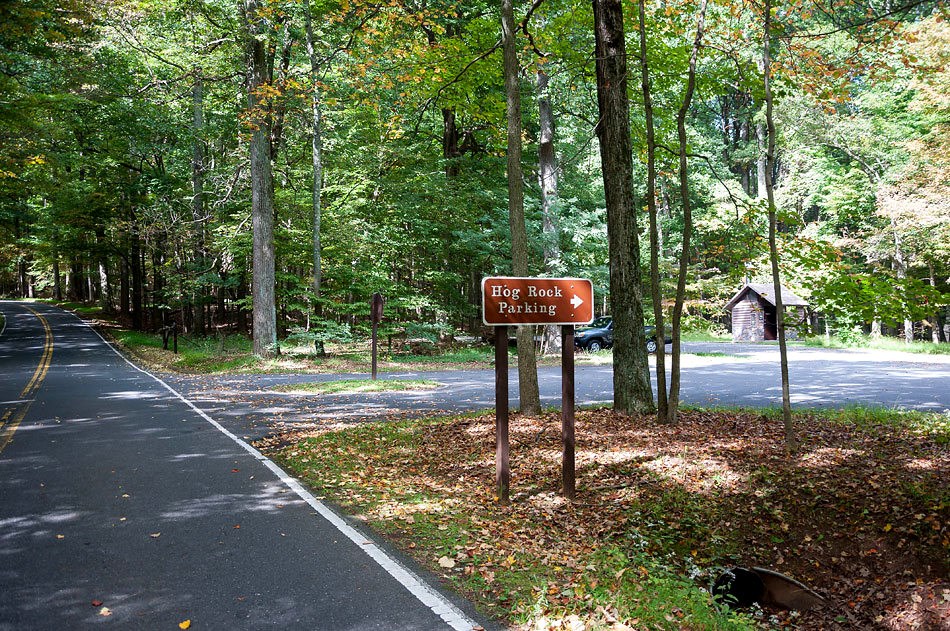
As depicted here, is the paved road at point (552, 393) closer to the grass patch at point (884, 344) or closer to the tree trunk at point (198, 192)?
the grass patch at point (884, 344)

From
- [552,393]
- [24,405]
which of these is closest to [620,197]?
[552,393]

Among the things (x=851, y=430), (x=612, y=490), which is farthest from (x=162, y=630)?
(x=851, y=430)

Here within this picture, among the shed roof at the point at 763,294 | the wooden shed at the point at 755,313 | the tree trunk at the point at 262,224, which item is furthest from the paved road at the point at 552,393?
the wooden shed at the point at 755,313

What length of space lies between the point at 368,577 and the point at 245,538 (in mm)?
1384

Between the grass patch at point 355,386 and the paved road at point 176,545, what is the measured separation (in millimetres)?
5103

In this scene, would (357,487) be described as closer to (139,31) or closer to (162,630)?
(162,630)

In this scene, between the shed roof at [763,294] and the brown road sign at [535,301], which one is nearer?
the brown road sign at [535,301]

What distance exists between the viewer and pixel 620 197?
8953mm

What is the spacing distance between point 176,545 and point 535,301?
3.67 meters

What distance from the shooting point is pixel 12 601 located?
3.87 metres

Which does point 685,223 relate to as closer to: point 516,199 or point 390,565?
point 516,199

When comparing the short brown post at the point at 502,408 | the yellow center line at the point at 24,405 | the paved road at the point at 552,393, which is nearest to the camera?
the short brown post at the point at 502,408

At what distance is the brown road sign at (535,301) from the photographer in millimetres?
5426

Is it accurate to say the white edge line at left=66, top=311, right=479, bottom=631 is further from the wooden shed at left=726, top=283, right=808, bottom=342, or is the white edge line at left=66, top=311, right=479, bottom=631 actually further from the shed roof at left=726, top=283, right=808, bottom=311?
the wooden shed at left=726, top=283, right=808, bottom=342
